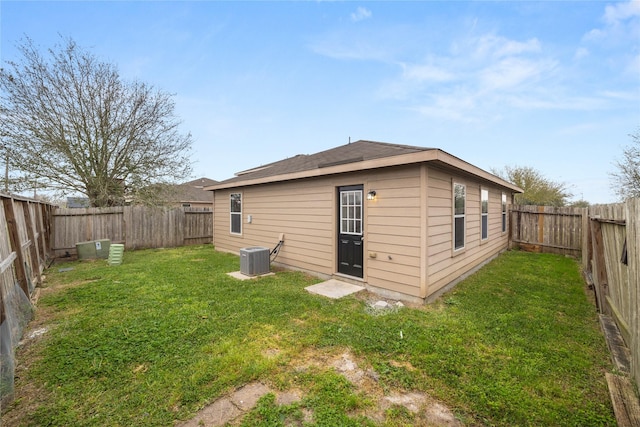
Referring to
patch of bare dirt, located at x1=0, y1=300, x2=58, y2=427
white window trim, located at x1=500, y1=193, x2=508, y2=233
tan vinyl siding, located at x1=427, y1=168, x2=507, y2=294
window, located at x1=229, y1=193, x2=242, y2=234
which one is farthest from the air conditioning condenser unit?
white window trim, located at x1=500, y1=193, x2=508, y2=233

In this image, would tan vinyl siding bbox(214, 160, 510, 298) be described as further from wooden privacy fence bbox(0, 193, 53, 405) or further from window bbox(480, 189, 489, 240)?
wooden privacy fence bbox(0, 193, 53, 405)

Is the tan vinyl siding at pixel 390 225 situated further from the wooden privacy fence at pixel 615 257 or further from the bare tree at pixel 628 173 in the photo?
the bare tree at pixel 628 173

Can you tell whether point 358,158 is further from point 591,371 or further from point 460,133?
point 460,133

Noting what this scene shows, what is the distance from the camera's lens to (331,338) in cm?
326

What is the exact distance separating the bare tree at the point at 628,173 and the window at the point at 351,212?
13.8 meters

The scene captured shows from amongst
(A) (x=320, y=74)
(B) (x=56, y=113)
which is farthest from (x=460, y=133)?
(B) (x=56, y=113)

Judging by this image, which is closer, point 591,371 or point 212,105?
point 591,371

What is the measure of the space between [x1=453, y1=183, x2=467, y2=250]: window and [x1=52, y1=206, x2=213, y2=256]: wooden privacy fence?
10.7 metres

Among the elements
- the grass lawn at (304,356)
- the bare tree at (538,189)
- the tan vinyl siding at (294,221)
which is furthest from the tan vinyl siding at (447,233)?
the bare tree at (538,189)

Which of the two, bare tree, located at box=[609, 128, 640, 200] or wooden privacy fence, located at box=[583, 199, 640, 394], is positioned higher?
bare tree, located at box=[609, 128, 640, 200]

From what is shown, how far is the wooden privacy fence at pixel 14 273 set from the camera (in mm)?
2436

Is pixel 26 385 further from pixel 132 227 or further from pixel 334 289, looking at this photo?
pixel 132 227

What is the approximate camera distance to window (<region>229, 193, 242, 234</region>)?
9.08m

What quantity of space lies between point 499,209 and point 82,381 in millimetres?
10782
